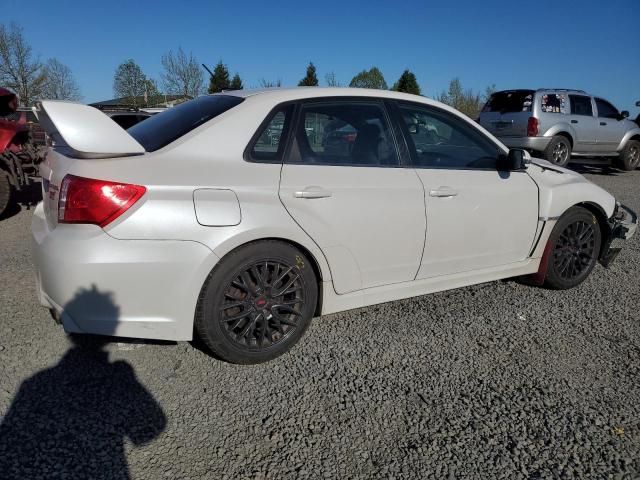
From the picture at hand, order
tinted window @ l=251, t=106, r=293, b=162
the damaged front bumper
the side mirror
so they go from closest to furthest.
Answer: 1. tinted window @ l=251, t=106, r=293, b=162
2. the side mirror
3. the damaged front bumper

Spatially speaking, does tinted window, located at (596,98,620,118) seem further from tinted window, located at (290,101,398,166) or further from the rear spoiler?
the rear spoiler

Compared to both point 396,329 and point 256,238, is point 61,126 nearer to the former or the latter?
point 256,238

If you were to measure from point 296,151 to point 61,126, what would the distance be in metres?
1.22

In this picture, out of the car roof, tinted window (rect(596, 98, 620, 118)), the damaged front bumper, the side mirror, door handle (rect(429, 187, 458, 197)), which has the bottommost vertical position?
the damaged front bumper

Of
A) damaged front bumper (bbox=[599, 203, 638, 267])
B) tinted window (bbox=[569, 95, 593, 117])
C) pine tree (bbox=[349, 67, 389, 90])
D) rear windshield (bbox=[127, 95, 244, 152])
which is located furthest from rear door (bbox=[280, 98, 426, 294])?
pine tree (bbox=[349, 67, 389, 90])

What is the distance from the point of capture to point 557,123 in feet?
36.6

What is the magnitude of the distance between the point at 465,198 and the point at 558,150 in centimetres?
962

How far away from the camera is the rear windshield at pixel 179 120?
2.68 metres

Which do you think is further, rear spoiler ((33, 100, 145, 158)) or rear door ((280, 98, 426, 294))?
rear door ((280, 98, 426, 294))

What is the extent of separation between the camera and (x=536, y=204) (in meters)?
3.62

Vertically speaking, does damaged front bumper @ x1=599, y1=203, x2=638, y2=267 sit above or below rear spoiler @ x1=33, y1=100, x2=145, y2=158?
below

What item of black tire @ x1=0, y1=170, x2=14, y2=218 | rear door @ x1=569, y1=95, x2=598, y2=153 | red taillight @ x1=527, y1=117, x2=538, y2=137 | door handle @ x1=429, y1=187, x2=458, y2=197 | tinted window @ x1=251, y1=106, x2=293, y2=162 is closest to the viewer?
tinted window @ x1=251, y1=106, x2=293, y2=162

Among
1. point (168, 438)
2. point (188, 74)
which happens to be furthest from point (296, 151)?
point (188, 74)

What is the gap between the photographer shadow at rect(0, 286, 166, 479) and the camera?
77.0 inches
